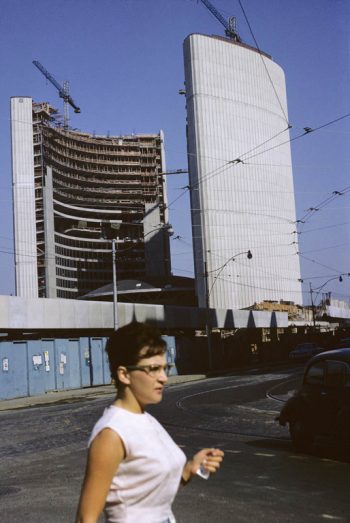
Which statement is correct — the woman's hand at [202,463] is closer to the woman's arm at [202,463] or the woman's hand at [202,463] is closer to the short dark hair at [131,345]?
the woman's arm at [202,463]

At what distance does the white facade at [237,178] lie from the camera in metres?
118

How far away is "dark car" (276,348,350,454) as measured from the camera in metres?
10.1

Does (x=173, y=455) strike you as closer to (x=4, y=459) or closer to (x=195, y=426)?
(x=4, y=459)

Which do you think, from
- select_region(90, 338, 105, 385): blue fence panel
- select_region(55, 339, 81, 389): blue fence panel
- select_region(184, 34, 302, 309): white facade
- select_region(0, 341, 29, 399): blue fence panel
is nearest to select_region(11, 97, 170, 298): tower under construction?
select_region(184, 34, 302, 309): white facade

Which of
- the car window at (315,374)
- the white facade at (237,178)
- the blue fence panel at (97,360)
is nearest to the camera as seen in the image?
the car window at (315,374)

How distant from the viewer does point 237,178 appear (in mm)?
125500

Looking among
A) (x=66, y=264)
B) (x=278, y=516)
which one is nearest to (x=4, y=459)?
(x=278, y=516)

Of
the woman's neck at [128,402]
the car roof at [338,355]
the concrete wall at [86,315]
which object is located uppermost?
the concrete wall at [86,315]

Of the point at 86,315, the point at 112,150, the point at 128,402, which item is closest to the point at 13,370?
the point at 86,315

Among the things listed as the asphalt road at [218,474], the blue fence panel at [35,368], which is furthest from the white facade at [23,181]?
the asphalt road at [218,474]

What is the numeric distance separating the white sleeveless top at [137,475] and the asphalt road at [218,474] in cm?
395

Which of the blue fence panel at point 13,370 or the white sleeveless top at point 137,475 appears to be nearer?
the white sleeveless top at point 137,475

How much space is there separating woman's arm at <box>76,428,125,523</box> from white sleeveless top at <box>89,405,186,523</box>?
0.06 metres

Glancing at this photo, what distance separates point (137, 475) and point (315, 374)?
8.88 m
